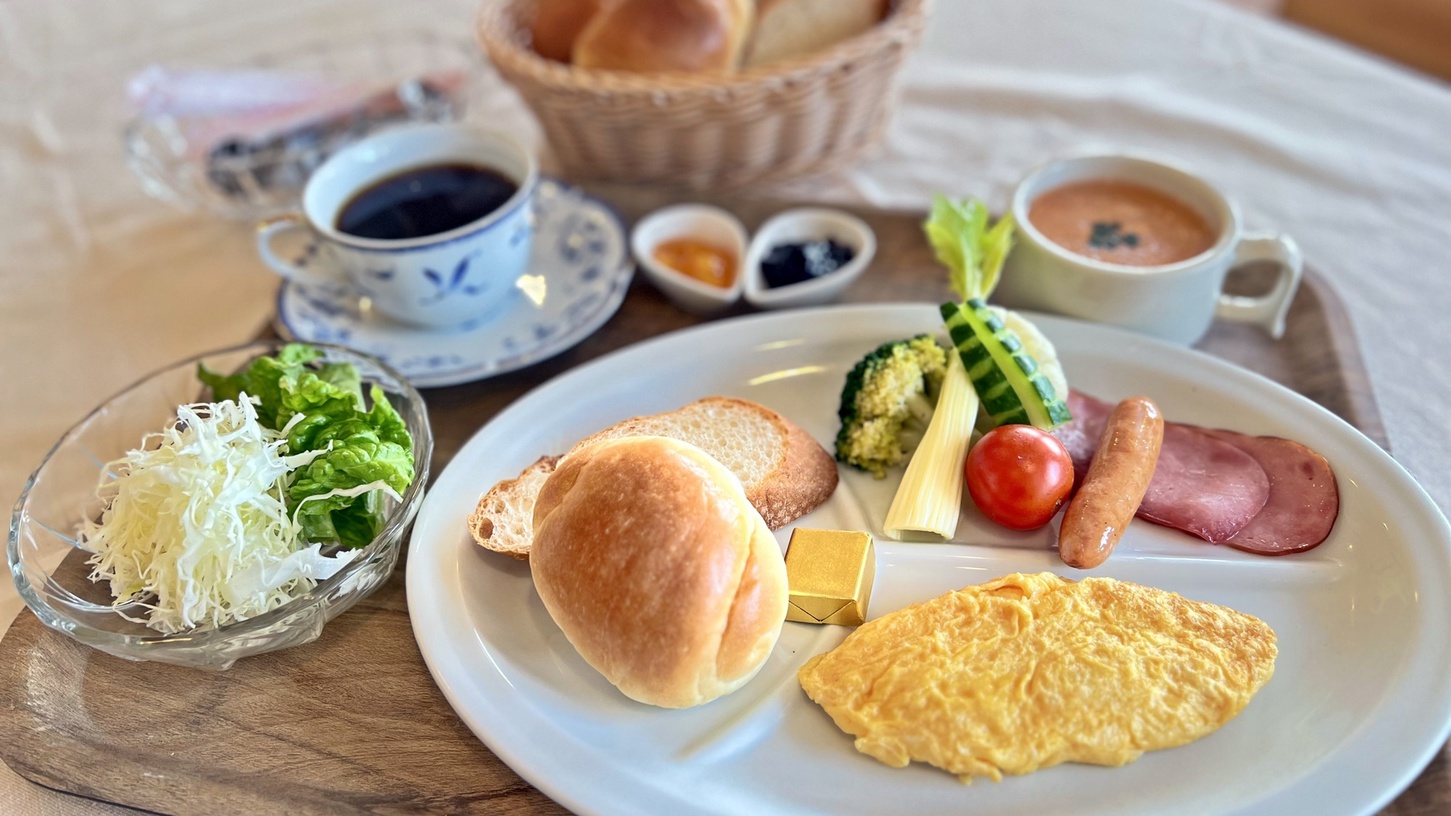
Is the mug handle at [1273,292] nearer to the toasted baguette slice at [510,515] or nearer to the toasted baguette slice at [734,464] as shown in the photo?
the toasted baguette slice at [734,464]

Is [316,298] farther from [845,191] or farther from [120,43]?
[120,43]

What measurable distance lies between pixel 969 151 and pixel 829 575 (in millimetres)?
2658

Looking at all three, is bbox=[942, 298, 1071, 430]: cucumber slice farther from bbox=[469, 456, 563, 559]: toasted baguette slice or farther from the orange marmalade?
bbox=[469, 456, 563, 559]: toasted baguette slice

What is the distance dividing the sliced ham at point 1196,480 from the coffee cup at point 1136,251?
424 mm

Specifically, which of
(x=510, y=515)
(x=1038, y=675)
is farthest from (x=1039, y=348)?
(x=510, y=515)

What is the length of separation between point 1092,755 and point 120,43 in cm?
593

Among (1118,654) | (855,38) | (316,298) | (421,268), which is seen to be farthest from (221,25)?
(1118,654)

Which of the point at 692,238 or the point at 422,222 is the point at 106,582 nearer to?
the point at 422,222

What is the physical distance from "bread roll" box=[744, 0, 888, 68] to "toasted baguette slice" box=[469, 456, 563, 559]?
2110 millimetres

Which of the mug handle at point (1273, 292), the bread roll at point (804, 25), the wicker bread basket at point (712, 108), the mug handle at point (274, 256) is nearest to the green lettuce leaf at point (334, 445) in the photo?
the mug handle at point (274, 256)

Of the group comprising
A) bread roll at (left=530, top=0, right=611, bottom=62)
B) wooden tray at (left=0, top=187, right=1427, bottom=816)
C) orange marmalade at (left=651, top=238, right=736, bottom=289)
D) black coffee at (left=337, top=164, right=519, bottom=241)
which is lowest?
wooden tray at (left=0, top=187, right=1427, bottom=816)

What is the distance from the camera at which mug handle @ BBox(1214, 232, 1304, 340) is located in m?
2.79

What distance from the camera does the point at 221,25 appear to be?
16.8 ft

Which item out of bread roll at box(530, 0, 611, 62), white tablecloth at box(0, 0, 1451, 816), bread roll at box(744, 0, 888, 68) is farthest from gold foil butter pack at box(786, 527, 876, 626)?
bread roll at box(530, 0, 611, 62)
